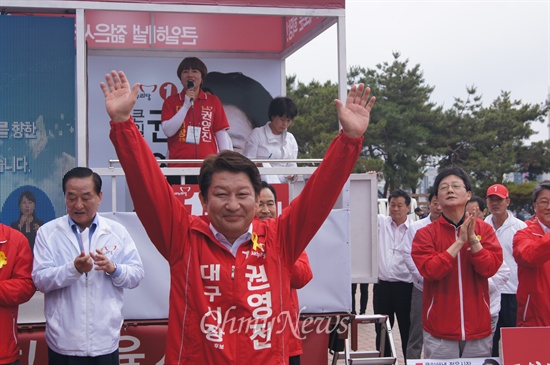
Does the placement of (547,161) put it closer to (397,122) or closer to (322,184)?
(397,122)

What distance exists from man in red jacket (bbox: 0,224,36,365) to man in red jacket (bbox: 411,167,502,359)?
2.95 meters

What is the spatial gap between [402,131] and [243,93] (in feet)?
83.0

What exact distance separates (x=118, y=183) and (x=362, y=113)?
4.89 metres

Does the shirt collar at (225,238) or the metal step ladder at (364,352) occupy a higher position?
the shirt collar at (225,238)

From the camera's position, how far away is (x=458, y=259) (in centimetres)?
554

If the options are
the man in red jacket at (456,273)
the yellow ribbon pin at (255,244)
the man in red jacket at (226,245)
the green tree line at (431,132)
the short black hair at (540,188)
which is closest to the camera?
the man in red jacket at (226,245)

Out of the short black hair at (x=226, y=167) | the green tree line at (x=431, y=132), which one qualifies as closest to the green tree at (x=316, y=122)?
the green tree line at (x=431, y=132)

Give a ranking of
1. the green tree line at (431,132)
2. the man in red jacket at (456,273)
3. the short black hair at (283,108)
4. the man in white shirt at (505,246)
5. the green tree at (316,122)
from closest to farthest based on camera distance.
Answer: the man in red jacket at (456,273), the short black hair at (283,108), the man in white shirt at (505,246), the green tree at (316,122), the green tree line at (431,132)

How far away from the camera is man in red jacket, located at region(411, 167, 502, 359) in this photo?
17.6 feet

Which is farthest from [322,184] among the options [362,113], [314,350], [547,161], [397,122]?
[547,161]

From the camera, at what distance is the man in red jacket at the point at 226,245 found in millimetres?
3078

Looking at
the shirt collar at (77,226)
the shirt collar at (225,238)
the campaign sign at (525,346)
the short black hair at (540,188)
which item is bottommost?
the campaign sign at (525,346)

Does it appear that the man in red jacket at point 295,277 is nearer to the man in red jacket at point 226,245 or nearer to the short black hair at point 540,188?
the man in red jacket at point 226,245

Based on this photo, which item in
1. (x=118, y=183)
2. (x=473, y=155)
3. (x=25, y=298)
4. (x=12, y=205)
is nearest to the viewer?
(x=25, y=298)
